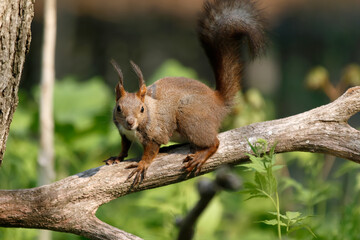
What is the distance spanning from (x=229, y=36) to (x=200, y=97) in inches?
12.6

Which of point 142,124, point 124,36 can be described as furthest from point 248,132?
point 124,36

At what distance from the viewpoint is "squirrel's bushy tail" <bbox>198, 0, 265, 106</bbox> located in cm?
228

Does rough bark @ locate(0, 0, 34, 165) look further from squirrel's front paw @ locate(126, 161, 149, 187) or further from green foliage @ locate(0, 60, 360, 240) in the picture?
green foliage @ locate(0, 60, 360, 240)

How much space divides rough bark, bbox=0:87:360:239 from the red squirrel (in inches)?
3.2

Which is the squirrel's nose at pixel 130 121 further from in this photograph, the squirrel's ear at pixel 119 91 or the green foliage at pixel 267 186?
the green foliage at pixel 267 186

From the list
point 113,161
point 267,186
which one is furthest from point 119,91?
point 267,186

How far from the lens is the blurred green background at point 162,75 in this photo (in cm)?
373

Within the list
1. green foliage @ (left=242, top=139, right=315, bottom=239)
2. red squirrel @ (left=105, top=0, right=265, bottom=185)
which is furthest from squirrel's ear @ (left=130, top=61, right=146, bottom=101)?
green foliage @ (left=242, top=139, right=315, bottom=239)

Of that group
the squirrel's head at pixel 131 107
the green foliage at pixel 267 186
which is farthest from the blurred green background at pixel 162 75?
the green foliage at pixel 267 186

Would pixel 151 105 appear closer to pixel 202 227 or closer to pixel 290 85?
pixel 202 227

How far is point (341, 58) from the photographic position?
19.1 ft

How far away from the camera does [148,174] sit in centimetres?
201

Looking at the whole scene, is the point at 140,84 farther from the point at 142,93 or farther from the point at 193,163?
the point at 193,163

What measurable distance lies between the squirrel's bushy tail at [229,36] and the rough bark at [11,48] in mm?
913
